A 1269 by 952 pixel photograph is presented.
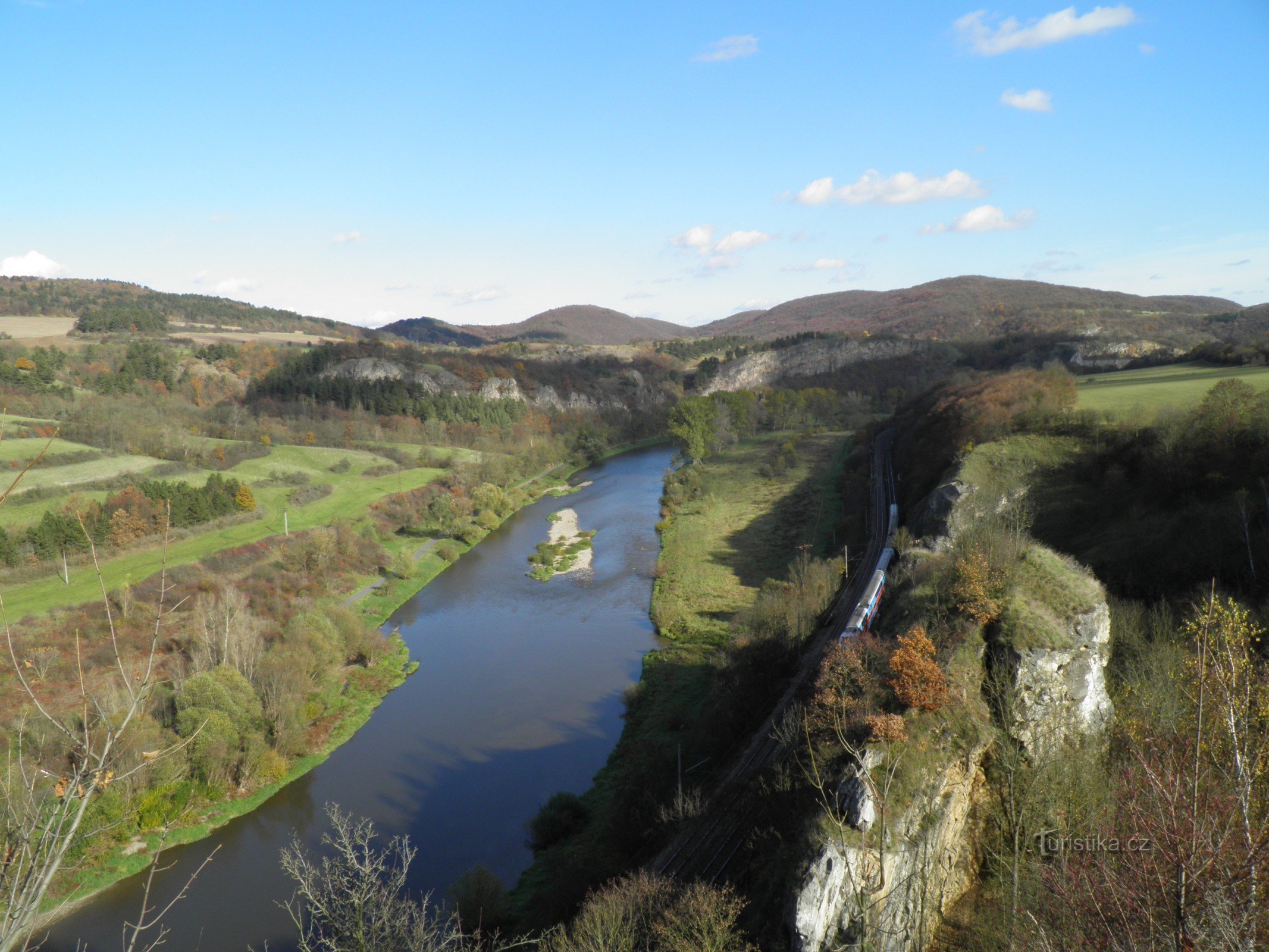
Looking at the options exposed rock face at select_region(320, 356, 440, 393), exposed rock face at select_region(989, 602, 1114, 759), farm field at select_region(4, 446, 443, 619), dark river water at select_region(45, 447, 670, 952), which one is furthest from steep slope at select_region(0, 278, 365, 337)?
exposed rock face at select_region(989, 602, 1114, 759)

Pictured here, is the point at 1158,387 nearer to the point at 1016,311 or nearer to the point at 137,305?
the point at 1016,311

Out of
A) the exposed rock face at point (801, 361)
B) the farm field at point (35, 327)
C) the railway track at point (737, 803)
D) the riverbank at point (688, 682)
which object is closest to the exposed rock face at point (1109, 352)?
the exposed rock face at point (801, 361)

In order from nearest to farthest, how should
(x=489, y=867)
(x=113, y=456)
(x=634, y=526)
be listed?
(x=489, y=867) < (x=113, y=456) < (x=634, y=526)

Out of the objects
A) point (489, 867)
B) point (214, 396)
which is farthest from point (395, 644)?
point (214, 396)

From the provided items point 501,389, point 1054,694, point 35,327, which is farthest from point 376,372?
point 1054,694

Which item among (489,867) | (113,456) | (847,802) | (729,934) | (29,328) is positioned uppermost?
(29,328)

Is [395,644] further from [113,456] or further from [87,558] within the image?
[113,456]
